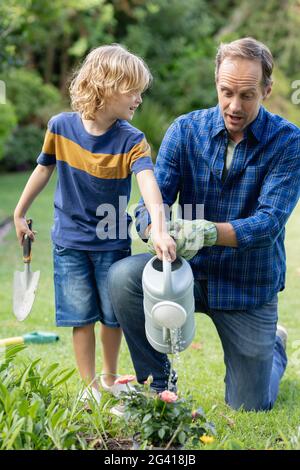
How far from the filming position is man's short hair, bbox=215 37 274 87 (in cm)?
304

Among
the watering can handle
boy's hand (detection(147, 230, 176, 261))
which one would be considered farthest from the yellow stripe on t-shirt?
the watering can handle

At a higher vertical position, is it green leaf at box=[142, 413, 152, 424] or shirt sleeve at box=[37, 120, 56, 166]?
shirt sleeve at box=[37, 120, 56, 166]

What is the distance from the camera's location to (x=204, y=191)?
327cm

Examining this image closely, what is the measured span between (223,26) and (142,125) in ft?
15.8

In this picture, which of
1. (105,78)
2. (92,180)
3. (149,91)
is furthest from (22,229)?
(149,91)

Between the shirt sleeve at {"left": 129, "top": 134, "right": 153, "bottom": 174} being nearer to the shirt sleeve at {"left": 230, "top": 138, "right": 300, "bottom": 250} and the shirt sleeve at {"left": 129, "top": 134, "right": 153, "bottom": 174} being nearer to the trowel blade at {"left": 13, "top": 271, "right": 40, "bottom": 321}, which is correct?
the shirt sleeve at {"left": 230, "top": 138, "right": 300, "bottom": 250}

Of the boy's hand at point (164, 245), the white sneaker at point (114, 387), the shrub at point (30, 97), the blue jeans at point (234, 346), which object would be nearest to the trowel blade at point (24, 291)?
the blue jeans at point (234, 346)

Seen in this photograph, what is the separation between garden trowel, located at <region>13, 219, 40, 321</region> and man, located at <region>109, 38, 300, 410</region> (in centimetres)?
39

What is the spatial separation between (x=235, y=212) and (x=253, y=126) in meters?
0.35

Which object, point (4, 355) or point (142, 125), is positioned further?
point (142, 125)

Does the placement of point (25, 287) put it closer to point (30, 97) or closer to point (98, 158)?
point (98, 158)

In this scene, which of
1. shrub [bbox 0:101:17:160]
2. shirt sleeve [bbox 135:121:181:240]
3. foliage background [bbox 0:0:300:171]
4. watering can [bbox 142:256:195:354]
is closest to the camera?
watering can [bbox 142:256:195:354]

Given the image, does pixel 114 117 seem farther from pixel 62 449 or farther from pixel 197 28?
pixel 197 28

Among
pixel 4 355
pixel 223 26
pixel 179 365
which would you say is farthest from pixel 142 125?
pixel 4 355
